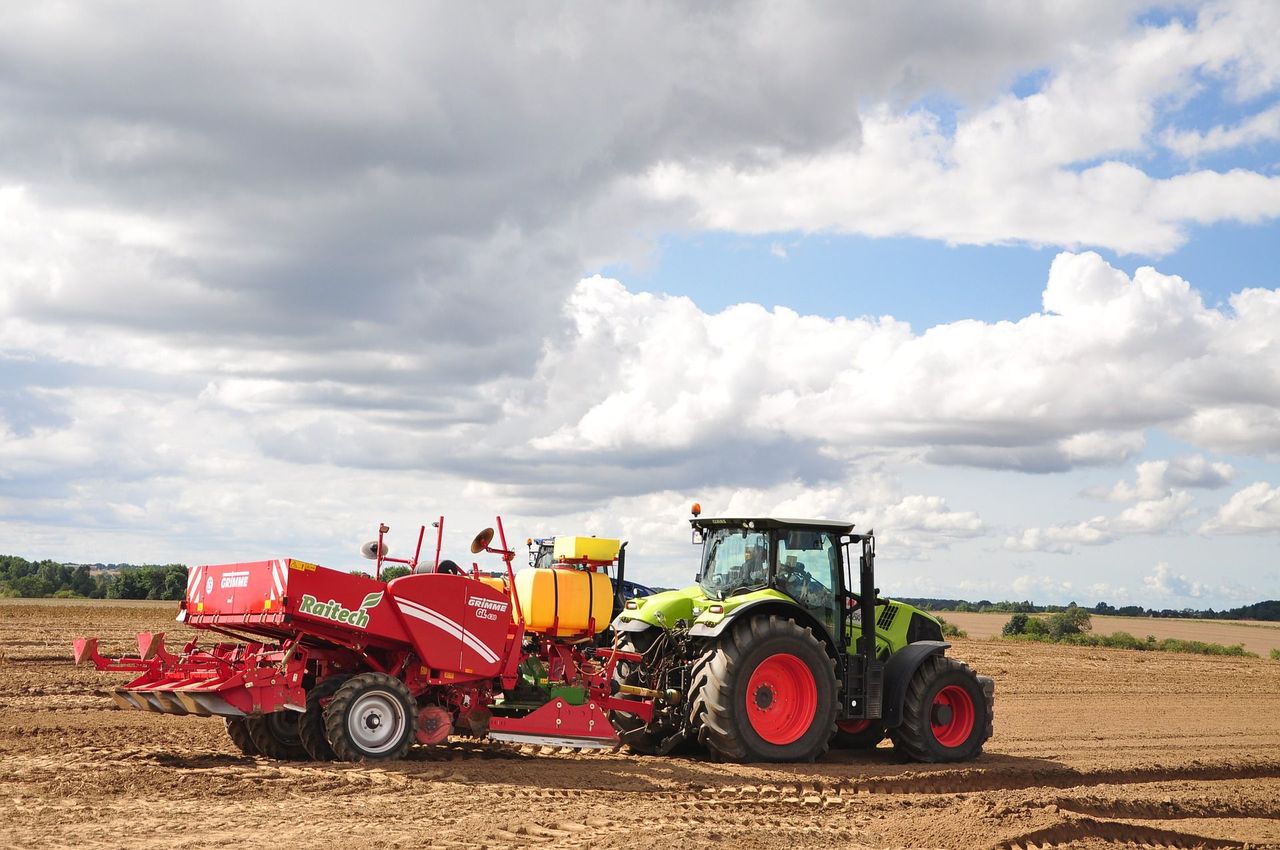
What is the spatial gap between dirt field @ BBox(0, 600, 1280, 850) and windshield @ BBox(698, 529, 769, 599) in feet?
6.02

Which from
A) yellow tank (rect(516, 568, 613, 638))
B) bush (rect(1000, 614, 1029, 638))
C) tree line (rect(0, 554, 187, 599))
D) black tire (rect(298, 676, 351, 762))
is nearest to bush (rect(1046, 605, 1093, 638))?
bush (rect(1000, 614, 1029, 638))

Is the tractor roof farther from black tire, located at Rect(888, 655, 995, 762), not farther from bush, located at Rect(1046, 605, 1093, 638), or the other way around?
bush, located at Rect(1046, 605, 1093, 638)

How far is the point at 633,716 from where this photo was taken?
41.1ft

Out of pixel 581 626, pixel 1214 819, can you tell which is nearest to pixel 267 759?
pixel 581 626

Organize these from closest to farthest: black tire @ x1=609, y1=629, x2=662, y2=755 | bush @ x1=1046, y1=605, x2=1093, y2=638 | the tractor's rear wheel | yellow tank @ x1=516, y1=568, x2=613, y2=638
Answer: yellow tank @ x1=516, y1=568, x2=613, y2=638, black tire @ x1=609, y1=629, x2=662, y2=755, the tractor's rear wheel, bush @ x1=1046, y1=605, x2=1093, y2=638

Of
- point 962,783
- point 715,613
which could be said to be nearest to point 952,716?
point 962,783

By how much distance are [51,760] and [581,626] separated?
467 cm

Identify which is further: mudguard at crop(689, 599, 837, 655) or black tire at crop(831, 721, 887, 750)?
black tire at crop(831, 721, 887, 750)

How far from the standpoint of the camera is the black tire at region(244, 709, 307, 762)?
37.2ft

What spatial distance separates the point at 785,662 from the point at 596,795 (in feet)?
9.35

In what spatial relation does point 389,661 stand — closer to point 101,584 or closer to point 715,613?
point 715,613

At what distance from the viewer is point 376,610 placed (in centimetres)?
1084

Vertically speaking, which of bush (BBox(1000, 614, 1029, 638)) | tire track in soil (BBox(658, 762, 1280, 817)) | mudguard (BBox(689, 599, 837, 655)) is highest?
bush (BBox(1000, 614, 1029, 638))

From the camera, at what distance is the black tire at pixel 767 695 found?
1162cm
